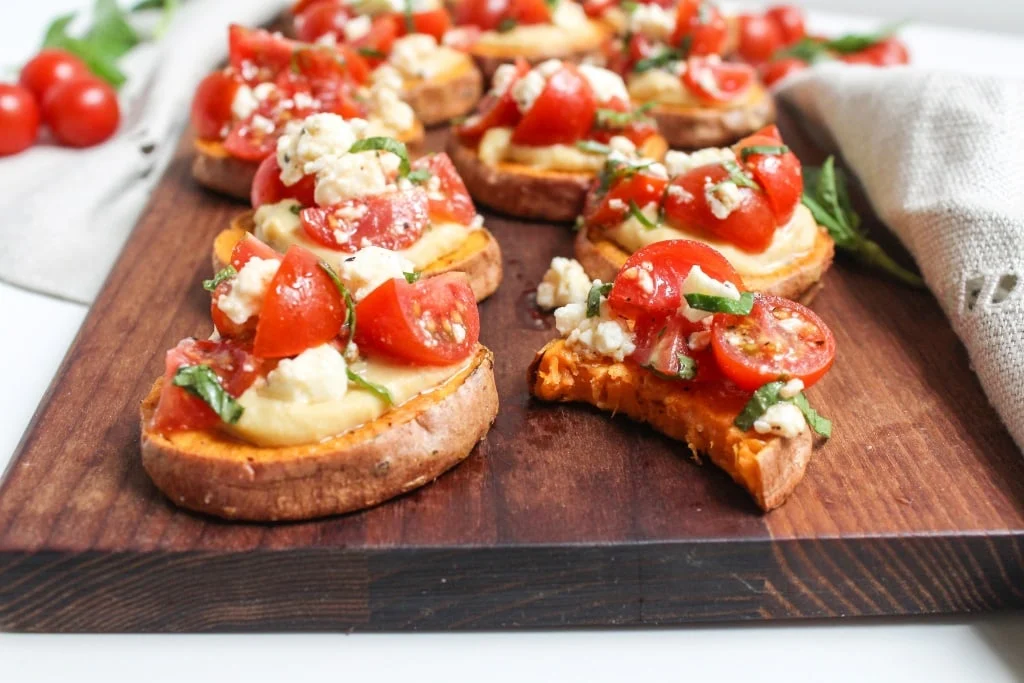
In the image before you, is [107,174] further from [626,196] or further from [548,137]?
[626,196]

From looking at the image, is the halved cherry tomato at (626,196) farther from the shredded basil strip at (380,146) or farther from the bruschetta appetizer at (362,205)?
the shredded basil strip at (380,146)

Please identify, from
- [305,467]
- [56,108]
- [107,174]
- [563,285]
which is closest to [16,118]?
[56,108]

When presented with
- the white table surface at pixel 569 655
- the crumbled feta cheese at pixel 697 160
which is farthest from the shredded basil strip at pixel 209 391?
the crumbled feta cheese at pixel 697 160

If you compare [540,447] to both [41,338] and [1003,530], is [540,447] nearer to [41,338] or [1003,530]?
[1003,530]

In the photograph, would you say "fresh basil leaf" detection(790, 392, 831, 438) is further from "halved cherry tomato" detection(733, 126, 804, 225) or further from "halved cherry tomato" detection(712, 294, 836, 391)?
"halved cherry tomato" detection(733, 126, 804, 225)

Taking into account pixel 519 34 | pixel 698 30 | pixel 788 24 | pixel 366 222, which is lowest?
pixel 788 24

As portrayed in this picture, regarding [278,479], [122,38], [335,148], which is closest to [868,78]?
[335,148]
